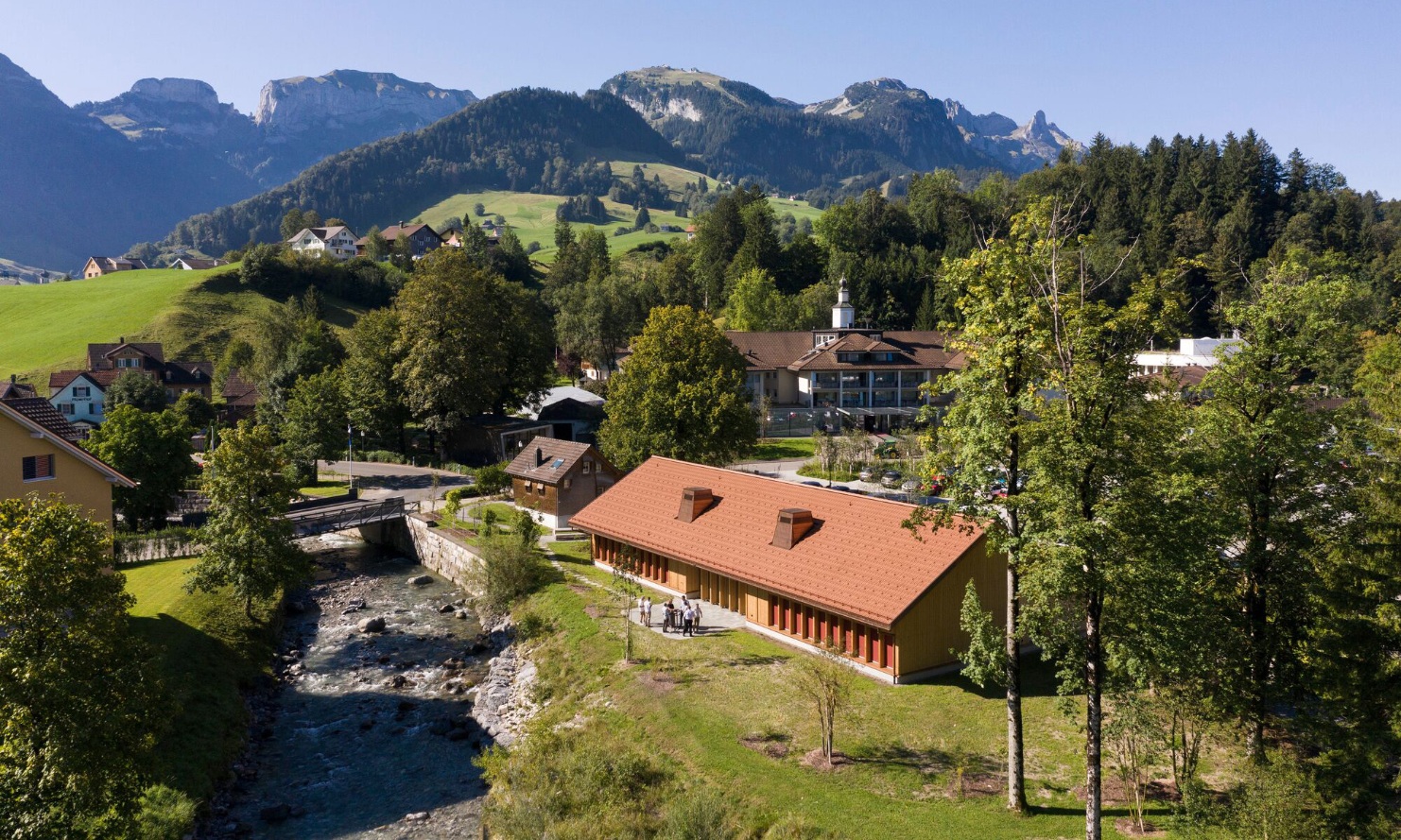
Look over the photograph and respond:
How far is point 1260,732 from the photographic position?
66.1 ft

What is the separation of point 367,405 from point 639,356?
30.4 m

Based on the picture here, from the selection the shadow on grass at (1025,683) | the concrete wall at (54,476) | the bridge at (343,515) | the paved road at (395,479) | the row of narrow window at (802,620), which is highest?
the concrete wall at (54,476)

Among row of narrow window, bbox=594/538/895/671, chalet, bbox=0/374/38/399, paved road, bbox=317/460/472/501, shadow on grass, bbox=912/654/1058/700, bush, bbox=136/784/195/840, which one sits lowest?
bush, bbox=136/784/195/840

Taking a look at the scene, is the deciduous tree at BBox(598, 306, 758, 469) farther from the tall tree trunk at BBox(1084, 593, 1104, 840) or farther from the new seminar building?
the tall tree trunk at BBox(1084, 593, 1104, 840)

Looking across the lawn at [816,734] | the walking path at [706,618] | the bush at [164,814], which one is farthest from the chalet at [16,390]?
the lawn at [816,734]

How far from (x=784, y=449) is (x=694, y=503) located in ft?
120

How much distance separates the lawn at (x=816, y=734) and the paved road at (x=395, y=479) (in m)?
31.5

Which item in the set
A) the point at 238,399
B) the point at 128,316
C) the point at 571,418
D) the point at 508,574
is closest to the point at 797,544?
the point at 508,574

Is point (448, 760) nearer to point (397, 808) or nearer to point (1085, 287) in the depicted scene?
point (397, 808)

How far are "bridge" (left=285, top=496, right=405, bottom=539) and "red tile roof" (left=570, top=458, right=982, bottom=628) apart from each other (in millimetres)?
16730

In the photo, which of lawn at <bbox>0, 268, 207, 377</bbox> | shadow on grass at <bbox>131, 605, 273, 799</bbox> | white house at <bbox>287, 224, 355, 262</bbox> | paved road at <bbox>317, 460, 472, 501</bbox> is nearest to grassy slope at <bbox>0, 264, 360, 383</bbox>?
lawn at <bbox>0, 268, 207, 377</bbox>

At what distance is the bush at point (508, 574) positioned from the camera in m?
39.8

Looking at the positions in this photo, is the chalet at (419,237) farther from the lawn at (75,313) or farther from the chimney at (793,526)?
the chimney at (793,526)

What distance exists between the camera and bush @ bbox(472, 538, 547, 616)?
39.8m
